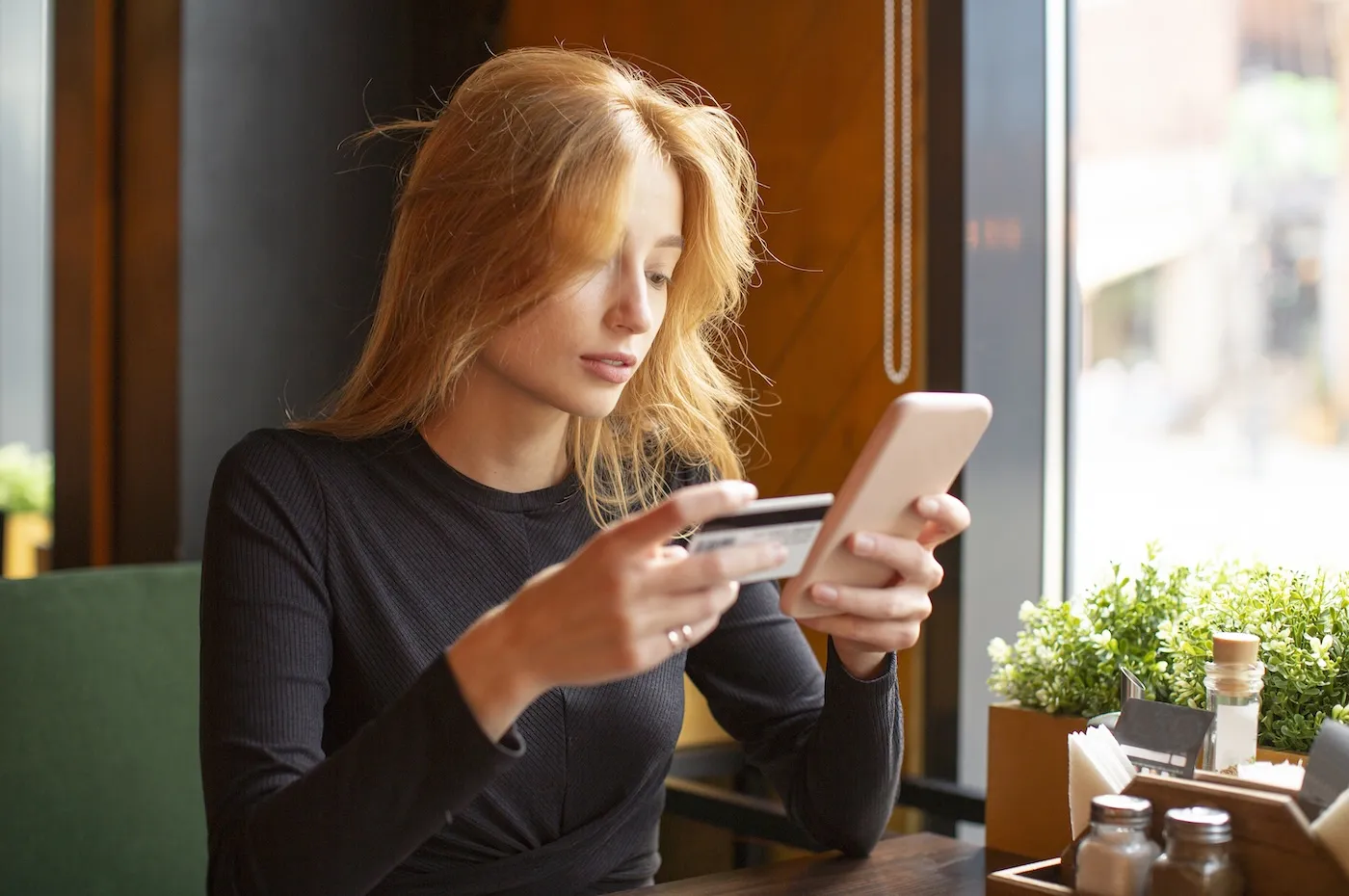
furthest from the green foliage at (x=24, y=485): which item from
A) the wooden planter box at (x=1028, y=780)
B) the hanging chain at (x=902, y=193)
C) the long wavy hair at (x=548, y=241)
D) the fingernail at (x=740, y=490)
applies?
the fingernail at (x=740, y=490)

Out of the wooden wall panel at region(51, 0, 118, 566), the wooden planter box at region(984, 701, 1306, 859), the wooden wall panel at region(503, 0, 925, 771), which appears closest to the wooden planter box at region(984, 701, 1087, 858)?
the wooden planter box at region(984, 701, 1306, 859)

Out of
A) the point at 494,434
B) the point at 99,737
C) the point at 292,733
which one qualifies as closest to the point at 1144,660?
the point at 494,434

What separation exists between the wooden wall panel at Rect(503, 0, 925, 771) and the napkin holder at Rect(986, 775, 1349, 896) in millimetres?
986

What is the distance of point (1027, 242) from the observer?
193 cm

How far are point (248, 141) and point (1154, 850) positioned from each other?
2023 millimetres

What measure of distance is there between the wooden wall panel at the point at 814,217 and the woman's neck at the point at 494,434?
0.69m

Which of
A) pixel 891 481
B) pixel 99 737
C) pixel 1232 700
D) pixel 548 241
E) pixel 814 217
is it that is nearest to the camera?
pixel 891 481

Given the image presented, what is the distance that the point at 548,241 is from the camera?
1.29 m

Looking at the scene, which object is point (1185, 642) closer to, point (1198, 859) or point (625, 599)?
point (1198, 859)

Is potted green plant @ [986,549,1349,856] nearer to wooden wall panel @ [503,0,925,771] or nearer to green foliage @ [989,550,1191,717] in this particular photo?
green foliage @ [989,550,1191,717]

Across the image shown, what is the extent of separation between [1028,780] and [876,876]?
0.21 m

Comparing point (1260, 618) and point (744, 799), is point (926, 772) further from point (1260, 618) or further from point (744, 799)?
point (1260, 618)

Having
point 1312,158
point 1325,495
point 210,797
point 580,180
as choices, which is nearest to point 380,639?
point 210,797

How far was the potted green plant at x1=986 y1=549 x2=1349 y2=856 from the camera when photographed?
1246mm
